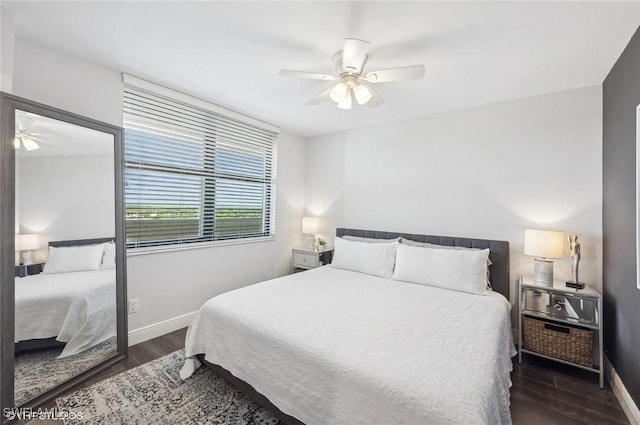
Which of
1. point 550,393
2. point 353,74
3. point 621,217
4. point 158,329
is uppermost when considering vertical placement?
point 353,74

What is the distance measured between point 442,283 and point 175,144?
314 centimetres

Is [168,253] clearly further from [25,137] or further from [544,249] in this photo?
[544,249]

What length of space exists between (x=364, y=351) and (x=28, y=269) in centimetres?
224

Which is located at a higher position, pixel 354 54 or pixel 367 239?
pixel 354 54

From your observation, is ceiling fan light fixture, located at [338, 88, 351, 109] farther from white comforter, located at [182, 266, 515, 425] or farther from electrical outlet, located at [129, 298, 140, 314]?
electrical outlet, located at [129, 298, 140, 314]

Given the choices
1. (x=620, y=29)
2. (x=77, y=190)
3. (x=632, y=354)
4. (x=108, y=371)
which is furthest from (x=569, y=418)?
(x=77, y=190)

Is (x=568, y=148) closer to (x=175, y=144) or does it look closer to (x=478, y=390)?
(x=478, y=390)

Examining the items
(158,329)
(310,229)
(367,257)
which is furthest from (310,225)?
(158,329)

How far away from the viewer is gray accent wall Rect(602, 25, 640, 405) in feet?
5.74

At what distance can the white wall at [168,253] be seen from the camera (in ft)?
6.70

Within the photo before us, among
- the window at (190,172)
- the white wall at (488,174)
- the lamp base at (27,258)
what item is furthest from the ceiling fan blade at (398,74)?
the lamp base at (27,258)

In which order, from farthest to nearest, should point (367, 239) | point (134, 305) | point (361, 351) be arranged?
point (367, 239)
point (134, 305)
point (361, 351)

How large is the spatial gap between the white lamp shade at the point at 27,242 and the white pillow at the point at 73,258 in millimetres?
94

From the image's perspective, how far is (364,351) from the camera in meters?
1.44
